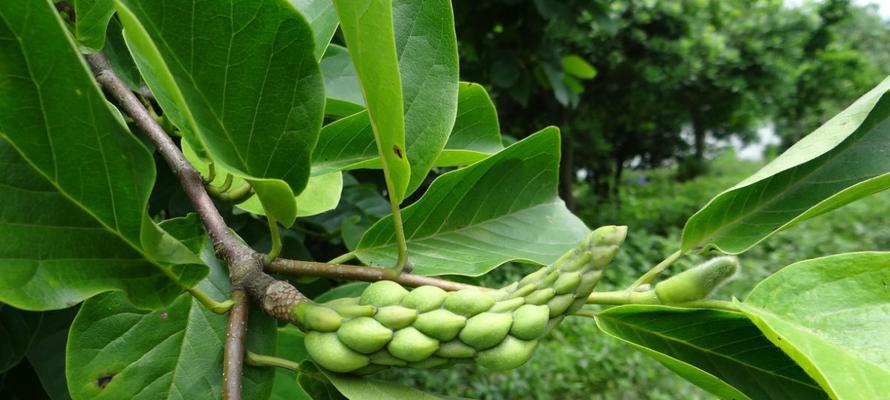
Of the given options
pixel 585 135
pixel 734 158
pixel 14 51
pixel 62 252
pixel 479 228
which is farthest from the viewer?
pixel 734 158

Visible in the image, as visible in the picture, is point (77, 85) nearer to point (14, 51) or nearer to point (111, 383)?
point (14, 51)

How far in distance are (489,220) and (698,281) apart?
34cm

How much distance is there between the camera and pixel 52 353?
98 centimetres

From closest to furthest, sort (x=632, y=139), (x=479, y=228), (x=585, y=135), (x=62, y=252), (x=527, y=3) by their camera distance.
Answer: (x=62, y=252) → (x=479, y=228) → (x=527, y=3) → (x=585, y=135) → (x=632, y=139)

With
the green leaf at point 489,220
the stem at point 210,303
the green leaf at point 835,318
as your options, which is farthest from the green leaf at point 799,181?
the stem at point 210,303

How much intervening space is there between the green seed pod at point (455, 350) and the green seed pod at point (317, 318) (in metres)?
0.10

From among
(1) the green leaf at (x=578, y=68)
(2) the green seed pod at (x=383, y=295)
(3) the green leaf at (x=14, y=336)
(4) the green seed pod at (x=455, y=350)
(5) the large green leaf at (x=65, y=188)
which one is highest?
(5) the large green leaf at (x=65, y=188)

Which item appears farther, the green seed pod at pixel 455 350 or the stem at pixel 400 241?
the stem at pixel 400 241

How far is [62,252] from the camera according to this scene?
1.87ft

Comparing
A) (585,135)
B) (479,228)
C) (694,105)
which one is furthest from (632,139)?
(479,228)

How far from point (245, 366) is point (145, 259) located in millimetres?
166

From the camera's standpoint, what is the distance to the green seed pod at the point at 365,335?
545 millimetres

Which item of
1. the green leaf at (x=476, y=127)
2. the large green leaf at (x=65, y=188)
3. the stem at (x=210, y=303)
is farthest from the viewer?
the green leaf at (x=476, y=127)

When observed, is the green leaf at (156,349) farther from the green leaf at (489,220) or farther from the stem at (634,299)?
the stem at (634,299)
